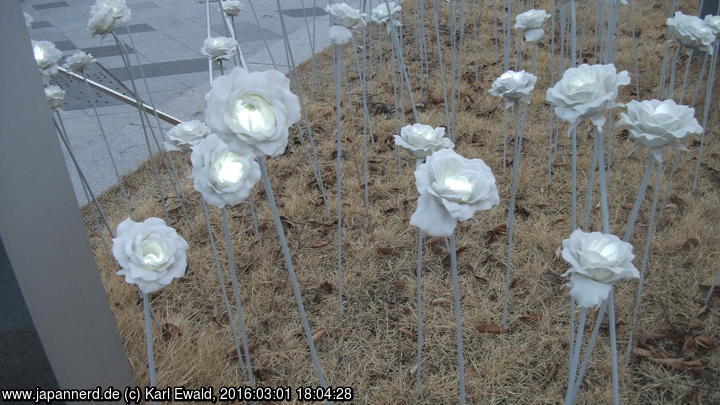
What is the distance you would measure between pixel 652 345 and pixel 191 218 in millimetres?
1247

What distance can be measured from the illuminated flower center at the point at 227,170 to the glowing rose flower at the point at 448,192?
204 mm

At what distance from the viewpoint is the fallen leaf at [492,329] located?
1.13 m

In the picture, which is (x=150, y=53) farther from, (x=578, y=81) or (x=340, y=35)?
(x=578, y=81)

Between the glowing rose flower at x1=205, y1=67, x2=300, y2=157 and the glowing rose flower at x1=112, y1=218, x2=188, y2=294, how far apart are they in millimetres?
173

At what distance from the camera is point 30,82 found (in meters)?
0.60

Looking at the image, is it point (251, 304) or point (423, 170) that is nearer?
point (423, 170)

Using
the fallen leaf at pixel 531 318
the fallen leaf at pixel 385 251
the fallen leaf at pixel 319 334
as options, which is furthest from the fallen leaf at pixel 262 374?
the fallen leaf at pixel 531 318

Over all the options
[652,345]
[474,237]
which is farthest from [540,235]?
[652,345]

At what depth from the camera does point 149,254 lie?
595 mm

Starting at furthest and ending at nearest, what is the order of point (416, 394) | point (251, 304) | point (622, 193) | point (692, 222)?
1. point (622, 193)
2. point (692, 222)
3. point (251, 304)
4. point (416, 394)

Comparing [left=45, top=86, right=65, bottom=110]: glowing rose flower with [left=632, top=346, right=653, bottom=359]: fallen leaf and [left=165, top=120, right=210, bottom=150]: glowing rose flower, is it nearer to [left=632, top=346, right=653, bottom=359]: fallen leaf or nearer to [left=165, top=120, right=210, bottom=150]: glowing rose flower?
[left=165, top=120, right=210, bottom=150]: glowing rose flower

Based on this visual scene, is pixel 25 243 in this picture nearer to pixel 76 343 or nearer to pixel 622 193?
pixel 76 343

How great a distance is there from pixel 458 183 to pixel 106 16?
0.82m

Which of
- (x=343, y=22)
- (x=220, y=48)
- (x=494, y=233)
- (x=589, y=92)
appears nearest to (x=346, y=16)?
(x=343, y=22)
